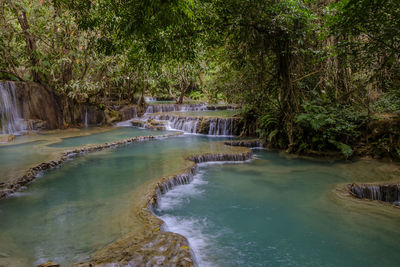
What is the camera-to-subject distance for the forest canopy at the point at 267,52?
173 inches

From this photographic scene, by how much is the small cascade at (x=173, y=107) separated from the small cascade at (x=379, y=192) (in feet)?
56.3

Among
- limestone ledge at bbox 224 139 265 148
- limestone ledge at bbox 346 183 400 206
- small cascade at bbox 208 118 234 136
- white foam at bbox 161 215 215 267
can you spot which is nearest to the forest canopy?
limestone ledge at bbox 224 139 265 148

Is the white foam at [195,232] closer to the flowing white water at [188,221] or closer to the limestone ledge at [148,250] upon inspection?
the flowing white water at [188,221]

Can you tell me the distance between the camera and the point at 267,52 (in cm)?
922

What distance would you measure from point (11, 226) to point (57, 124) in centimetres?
1308

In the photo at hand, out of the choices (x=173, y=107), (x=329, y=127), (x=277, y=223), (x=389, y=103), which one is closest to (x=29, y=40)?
(x=173, y=107)

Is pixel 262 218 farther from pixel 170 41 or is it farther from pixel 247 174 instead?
pixel 170 41

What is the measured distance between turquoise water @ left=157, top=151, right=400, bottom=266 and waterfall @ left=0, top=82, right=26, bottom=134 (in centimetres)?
1235

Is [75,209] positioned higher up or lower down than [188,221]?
higher up

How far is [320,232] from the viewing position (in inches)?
178

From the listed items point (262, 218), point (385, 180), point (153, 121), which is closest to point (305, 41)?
point (385, 180)

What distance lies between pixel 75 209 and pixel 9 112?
1234cm

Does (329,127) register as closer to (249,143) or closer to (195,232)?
(249,143)

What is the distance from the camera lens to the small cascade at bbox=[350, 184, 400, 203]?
5895 millimetres
